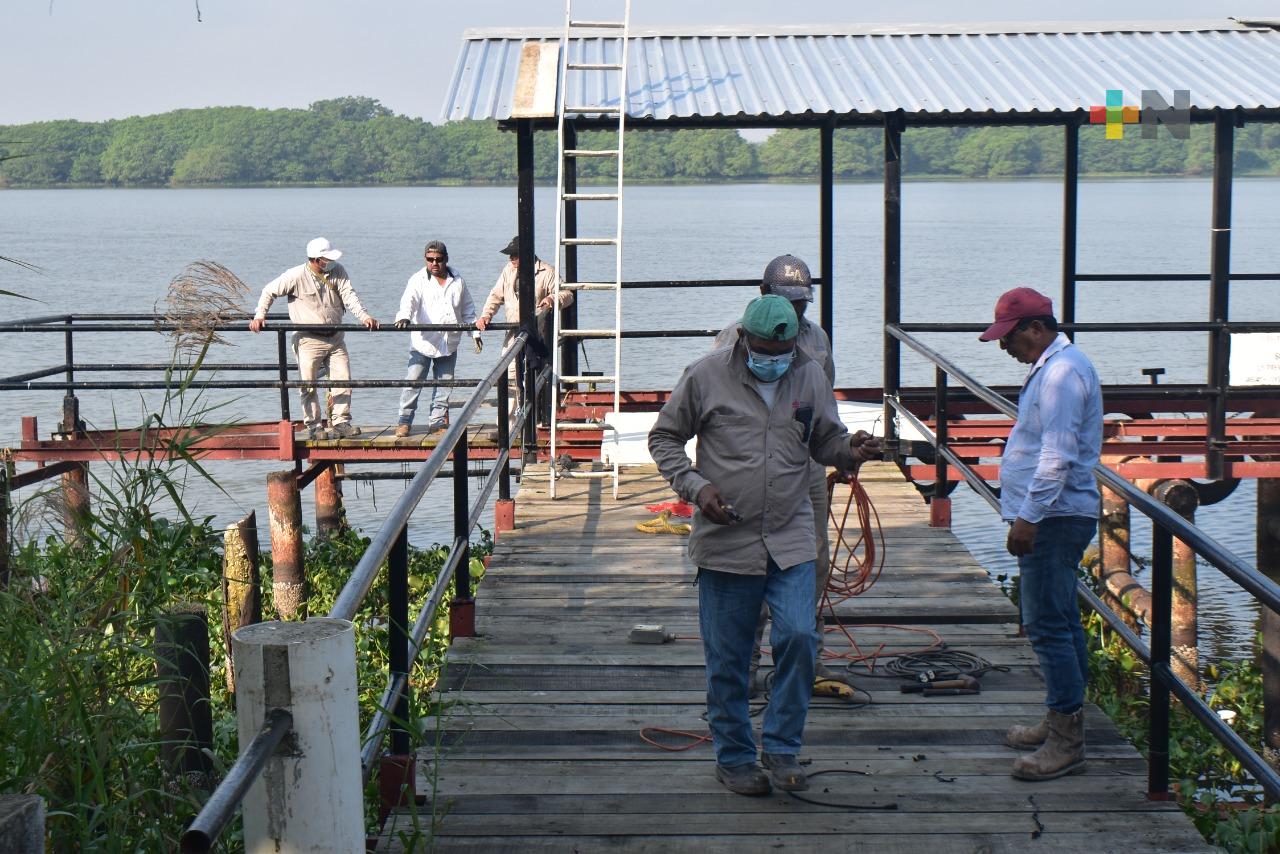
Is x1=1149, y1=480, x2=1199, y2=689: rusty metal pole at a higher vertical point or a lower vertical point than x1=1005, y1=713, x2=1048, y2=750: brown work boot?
lower

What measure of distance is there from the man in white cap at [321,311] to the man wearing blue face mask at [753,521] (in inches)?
300

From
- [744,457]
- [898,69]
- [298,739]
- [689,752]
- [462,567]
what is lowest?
[689,752]

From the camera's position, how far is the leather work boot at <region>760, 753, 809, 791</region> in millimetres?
5008

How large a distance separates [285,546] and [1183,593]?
6.74m

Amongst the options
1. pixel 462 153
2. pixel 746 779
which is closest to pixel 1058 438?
pixel 746 779

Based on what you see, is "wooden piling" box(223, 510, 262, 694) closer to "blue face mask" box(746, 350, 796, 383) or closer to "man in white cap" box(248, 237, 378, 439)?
"man in white cap" box(248, 237, 378, 439)

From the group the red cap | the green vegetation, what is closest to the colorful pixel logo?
the red cap

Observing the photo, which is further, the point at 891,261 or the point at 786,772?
the point at 891,261

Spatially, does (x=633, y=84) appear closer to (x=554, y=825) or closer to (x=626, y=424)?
(x=626, y=424)

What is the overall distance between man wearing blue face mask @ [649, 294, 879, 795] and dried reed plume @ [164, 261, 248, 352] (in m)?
2.09

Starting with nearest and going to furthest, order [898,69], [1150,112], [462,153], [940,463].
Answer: [940,463], [1150,112], [898,69], [462,153]

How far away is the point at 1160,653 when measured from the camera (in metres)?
4.79

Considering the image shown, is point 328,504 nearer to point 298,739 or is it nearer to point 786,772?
point 786,772

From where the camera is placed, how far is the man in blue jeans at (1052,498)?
504 centimetres
